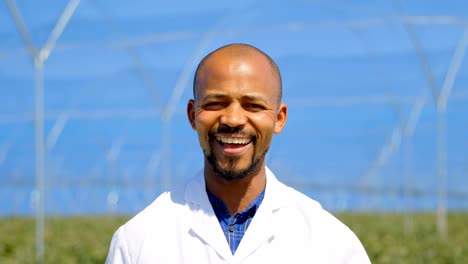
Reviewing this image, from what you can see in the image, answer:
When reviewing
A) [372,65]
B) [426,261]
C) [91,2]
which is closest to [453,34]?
[372,65]

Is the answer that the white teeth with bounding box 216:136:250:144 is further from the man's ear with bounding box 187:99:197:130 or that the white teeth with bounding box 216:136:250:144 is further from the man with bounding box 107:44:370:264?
the man's ear with bounding box 187:99:197:130

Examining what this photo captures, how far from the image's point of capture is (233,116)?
238 cm

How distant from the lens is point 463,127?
30688mm

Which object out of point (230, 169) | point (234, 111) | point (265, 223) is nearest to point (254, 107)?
point (234, 111)

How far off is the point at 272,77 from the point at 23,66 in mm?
20503

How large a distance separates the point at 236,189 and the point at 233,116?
0.23 metres

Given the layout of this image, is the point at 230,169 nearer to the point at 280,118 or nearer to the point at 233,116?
the point at 233,116

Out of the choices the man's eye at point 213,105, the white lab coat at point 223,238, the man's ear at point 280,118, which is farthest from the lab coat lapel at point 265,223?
the man's eye at point 213,105

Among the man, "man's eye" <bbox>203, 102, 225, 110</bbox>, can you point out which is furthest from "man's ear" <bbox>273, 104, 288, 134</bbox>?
"man's eye" <bbox>203, 102, 225, 110</bbox>

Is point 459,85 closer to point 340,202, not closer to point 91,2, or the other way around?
point 91,2

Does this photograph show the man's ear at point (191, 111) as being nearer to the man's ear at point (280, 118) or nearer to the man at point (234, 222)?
the man at point (234, 222)

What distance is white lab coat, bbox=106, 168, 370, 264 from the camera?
2.37 metres

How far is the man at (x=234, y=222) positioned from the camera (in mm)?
A: 2375

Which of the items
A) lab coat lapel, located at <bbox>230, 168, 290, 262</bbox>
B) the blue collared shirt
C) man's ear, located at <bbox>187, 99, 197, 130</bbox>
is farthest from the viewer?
man's ear, located at <bbox>187, 99, 197, 130</bbox>
